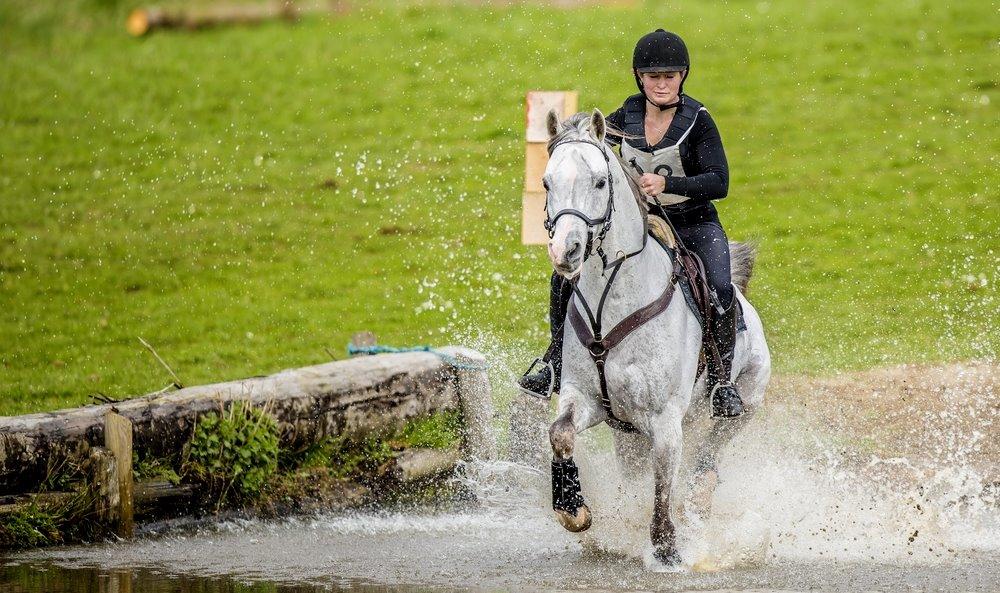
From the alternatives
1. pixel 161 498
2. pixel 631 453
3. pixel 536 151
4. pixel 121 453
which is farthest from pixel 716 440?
pixel 121 453

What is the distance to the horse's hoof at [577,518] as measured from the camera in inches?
309

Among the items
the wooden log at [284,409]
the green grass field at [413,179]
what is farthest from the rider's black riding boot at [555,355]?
the green grass field at [413,179]

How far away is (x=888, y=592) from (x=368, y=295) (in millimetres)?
9086

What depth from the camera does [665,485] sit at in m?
7.87

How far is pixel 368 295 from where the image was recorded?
51.3ft

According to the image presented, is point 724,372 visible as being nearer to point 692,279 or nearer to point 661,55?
point 692,279

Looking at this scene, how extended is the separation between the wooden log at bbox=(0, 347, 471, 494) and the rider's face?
11.1 feet

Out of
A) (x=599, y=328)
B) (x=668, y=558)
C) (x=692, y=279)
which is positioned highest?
(x=692, y=279)

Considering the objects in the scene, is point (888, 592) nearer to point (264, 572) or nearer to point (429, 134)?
point (264, 572)

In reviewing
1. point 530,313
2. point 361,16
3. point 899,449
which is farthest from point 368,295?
point 361,16

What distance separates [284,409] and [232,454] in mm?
550

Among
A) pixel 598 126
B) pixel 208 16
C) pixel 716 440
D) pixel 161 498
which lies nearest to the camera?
pixel 598 126

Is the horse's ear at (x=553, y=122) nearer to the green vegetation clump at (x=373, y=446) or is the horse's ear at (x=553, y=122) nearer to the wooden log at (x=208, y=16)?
the green vegetation clump at (x=373, y=446)

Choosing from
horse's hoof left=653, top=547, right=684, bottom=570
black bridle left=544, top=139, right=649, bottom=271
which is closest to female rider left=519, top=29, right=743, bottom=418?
black bridle left=544, top=139, right=649, bottom=271
